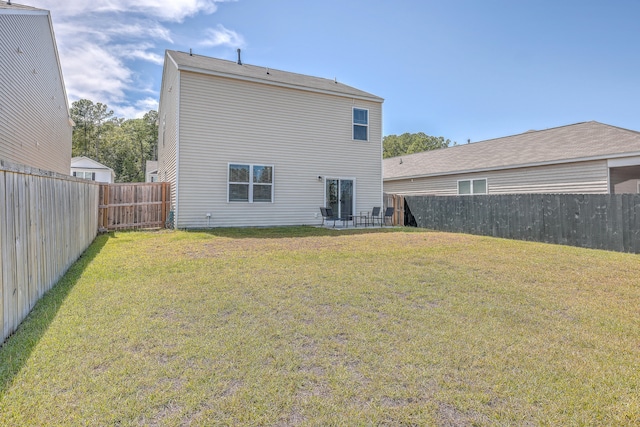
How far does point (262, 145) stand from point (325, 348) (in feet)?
32.5

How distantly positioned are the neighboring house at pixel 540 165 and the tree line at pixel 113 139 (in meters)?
37.7

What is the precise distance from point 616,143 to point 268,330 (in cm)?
1342

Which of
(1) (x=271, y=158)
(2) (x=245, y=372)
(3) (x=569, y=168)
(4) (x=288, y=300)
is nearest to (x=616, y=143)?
(3) (x=569, y=168)

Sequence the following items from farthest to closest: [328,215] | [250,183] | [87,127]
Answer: [87,127], [328,215], [250,183]

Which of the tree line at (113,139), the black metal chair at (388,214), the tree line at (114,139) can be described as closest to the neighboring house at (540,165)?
the black metal chair at (388,214)

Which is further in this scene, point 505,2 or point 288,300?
point 505,2

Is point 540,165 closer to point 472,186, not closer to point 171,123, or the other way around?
point 472,186

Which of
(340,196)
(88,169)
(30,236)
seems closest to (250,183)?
(340,196)

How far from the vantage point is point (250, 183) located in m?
11.5

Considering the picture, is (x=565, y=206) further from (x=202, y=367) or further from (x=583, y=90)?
(x=583, y=90)

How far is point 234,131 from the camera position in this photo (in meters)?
11.3

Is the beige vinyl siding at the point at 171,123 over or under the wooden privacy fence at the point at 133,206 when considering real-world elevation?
over

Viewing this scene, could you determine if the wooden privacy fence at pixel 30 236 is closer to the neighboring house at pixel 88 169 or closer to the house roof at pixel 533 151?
the house roof at pixel 533 151

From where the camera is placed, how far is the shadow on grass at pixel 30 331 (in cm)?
230
